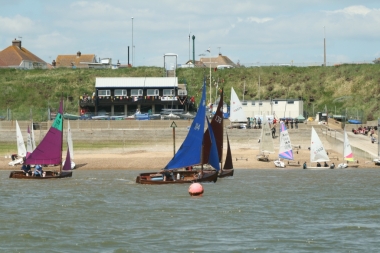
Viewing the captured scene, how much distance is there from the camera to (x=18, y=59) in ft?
416

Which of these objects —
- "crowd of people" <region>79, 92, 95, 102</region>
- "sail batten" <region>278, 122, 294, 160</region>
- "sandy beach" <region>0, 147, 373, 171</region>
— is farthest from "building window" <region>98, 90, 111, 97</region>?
"sail batten" <region>278, 122, 294, 160</region>

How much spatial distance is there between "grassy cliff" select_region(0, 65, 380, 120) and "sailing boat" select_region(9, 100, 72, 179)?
40.6 meters

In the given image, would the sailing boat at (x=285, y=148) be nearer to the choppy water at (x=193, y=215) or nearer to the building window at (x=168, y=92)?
the choppy water at (x=193, y=215)

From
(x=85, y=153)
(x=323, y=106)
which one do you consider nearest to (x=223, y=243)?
(x=85, y=153)

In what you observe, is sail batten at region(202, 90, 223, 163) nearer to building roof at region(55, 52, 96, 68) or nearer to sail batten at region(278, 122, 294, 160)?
sail batten at region(278, 122, 294, 160)

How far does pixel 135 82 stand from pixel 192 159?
158ft

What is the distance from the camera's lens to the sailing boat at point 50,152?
2184 inches

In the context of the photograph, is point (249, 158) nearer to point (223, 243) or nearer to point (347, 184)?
point (347, 184)

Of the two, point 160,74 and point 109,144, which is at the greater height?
point 160,74

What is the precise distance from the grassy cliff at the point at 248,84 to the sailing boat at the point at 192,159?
156ft

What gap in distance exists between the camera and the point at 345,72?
112 metres

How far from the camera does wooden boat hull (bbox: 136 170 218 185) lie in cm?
5097

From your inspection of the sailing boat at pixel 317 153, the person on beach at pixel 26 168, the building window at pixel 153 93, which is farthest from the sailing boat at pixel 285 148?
the building window at pixel 153 93

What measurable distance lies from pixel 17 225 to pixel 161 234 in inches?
283
